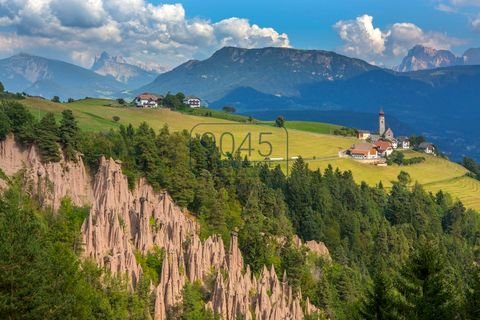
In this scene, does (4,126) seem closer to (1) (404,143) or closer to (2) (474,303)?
(2) (474,303)

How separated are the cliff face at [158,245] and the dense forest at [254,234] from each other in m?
1.40

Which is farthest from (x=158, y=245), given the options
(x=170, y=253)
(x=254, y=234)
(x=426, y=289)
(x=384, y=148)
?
(x=384, y=148)

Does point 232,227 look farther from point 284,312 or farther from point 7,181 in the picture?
point 7,181

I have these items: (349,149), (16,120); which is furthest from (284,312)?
(349,149)

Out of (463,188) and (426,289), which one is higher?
(426,289)

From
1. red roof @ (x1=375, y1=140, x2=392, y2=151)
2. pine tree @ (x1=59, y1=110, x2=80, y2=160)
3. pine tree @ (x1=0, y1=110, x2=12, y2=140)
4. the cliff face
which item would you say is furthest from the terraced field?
pine tree @ (x1=0, y1=110, x2=12, y2=140)

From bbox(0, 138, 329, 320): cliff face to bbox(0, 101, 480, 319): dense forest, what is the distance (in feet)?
4.59

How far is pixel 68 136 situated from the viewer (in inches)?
2330

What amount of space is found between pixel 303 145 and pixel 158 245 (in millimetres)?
101969

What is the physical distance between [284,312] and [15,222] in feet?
102

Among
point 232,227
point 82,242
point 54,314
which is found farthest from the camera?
point 232,227

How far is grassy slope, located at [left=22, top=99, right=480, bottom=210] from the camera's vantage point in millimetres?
134500

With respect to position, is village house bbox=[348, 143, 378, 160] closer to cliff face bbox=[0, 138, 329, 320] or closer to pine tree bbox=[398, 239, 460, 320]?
cliff face bbox=[0, 138, 329, 320]

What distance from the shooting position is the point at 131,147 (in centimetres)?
7019
